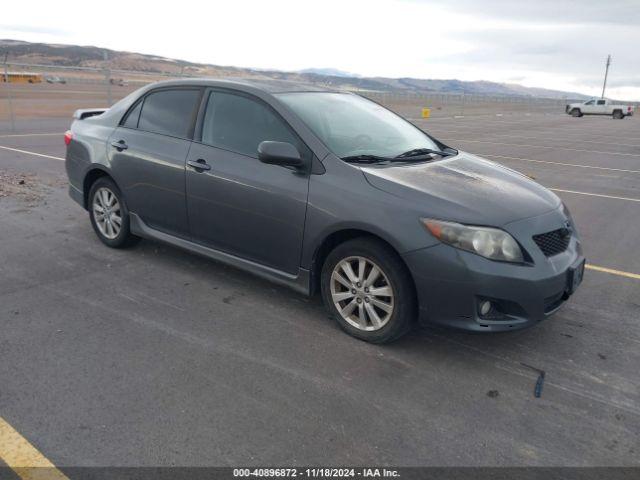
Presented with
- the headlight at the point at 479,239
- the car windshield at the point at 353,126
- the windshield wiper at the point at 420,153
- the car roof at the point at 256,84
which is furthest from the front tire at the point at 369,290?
the car roof at the point at 256,84

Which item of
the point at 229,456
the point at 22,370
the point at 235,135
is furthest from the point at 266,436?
the point at 235,135

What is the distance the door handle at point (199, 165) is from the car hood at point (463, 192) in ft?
4.29

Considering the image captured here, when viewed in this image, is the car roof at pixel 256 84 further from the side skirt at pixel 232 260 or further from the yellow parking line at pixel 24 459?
the yellow parking line at pixel 24 459

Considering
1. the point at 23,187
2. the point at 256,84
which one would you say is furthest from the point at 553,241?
the point at 23,187

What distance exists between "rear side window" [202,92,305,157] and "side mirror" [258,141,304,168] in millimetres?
129

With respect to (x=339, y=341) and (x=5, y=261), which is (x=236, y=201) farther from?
(x=5, y=261)

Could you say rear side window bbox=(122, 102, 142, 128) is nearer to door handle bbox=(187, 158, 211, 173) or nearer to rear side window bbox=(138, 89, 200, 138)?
rear side window bbox=(138, 89, 200, 138)

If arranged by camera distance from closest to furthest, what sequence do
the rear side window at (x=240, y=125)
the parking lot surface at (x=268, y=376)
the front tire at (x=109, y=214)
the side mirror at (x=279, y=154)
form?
the parking lot surface at (x=268, y=376) < the side mirror at (x=279, y=154) < the rear side window at (x=240, y=125) < the front tire at (x=109, y=214)

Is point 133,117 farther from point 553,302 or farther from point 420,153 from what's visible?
point 553,302

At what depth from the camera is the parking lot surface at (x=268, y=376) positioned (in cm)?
269

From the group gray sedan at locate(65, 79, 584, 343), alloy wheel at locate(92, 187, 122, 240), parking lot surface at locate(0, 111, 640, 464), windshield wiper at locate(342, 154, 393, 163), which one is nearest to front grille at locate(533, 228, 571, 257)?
gray sedan at locate(65, 79, 584, 343)

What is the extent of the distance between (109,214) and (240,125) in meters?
1.86

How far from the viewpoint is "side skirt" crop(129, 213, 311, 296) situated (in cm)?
398

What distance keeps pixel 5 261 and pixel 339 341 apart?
10.5ft
